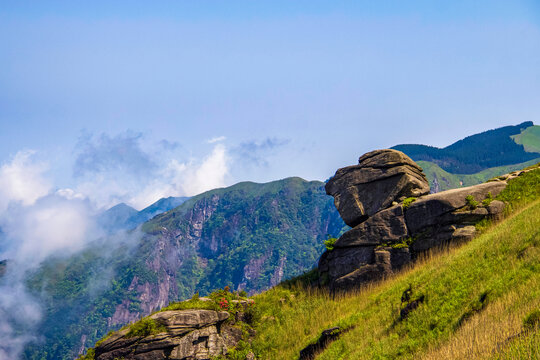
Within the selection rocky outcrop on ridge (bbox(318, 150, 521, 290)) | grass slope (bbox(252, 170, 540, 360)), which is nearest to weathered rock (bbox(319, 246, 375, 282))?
rocky outcrop on ridge (bbox(318, 150, 521, 290))

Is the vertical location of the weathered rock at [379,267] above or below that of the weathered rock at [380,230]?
below

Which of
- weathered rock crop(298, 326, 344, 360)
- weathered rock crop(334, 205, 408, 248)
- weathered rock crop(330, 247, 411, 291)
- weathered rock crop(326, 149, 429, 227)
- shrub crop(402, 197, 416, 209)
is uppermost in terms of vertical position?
weathered rock crop(326, 149, 429, 227)

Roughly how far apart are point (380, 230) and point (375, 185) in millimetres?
3945

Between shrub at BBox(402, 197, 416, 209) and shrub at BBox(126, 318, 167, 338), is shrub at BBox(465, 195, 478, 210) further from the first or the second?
shrub at BBox(126, 318, 167, 338)

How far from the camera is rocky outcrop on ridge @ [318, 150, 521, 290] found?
2377 cm

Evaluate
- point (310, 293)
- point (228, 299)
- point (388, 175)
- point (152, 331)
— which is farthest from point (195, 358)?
point (388, 175)

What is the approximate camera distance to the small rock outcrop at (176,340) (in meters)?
20.4

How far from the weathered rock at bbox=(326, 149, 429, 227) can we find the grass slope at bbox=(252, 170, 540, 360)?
6175 mm

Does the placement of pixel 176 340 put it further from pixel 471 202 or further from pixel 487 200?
pixel 487 200

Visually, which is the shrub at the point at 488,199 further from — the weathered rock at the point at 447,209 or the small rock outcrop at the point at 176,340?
the small rock outcrop at the point at 176,340

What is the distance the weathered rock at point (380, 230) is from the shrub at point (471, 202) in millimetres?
3932

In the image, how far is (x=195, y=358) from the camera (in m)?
20.8

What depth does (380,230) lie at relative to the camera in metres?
25.7

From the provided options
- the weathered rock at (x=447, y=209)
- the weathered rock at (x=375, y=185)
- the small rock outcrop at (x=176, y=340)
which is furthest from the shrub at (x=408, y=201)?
the small rock outcrop at (x=176, y=340)
